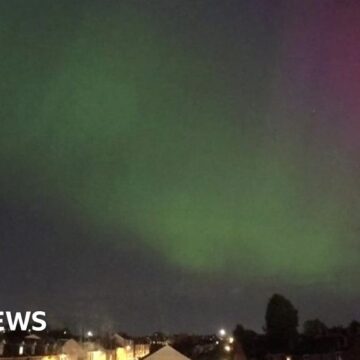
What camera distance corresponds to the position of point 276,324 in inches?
3885

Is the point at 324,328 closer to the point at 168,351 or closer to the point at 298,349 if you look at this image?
the point at 298,349

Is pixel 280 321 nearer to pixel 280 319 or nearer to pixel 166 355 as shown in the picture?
pixel 280 319

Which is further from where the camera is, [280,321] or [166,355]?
[280,321]

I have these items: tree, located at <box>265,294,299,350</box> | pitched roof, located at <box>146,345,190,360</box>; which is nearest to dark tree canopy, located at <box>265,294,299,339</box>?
tree, located at <box>265,294,299,350</box>

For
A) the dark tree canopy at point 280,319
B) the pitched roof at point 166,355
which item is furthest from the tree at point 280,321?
the pitched roof at point 166,355

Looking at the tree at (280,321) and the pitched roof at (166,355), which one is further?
the tree at (280,321)

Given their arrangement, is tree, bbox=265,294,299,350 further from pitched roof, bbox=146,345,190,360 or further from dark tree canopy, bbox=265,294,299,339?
pitched roof, bbox=146,345,190,360

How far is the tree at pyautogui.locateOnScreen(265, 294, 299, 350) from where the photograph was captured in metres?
96.6

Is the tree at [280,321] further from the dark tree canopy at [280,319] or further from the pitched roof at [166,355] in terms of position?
the pitched roof at [166,355]

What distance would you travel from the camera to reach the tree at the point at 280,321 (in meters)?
96.6

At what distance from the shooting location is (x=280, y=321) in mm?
98500


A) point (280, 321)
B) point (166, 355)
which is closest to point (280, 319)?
point (280, 321)

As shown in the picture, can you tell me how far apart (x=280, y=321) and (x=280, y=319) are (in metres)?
0.33

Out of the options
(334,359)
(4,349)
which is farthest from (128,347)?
(334,359)
